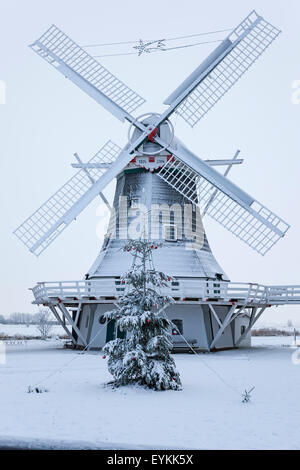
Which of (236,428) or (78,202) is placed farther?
(78,202)

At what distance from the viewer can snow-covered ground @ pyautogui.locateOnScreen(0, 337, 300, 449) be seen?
285 inches

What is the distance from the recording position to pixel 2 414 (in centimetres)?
897

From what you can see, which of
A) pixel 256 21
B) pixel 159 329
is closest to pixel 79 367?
pixel 159 329

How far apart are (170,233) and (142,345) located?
11068 mm

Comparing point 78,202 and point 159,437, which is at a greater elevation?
point 78,202

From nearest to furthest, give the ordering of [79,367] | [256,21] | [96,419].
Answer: [96,419] < [79,367] < [256,21]

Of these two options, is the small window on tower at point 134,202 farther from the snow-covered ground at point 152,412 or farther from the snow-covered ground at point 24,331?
the snow-covered ground at point 24,331

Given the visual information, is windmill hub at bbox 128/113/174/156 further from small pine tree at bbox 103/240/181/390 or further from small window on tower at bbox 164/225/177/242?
small pine tree at bbox 103/240/181/390

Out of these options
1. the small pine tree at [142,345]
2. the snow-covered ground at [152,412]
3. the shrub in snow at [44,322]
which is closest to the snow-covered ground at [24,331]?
the shrub in snow at [44,322]

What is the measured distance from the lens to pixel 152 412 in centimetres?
924

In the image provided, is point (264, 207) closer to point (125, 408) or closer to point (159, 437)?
point (125, 408)

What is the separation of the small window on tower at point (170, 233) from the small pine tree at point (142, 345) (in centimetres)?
1001

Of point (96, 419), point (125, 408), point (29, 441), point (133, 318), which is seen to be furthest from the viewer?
point (133, 318)

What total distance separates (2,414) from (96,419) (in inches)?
63.6
